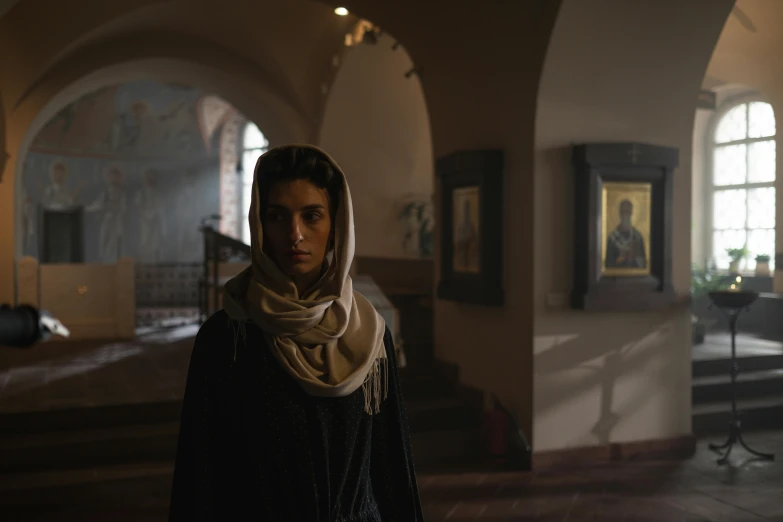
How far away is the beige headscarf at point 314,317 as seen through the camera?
1728mm

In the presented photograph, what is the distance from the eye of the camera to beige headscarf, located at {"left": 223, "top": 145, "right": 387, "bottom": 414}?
1728 millimetres

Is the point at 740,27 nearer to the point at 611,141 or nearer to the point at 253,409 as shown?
the point at 611,141

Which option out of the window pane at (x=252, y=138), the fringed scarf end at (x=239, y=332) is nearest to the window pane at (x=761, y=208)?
the window pane at (x=252, y=138)

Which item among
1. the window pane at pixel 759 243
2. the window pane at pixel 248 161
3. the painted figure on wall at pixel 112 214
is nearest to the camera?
the window pane at pixel 759 243

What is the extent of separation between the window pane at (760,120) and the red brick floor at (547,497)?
8.95 metres

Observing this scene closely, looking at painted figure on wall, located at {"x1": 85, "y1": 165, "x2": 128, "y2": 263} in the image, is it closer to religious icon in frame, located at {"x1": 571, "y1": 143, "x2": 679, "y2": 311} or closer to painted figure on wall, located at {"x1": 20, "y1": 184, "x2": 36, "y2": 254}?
painted figure on wall, located at {"x1": 20, "y1": 184, "x2": 36, "y2": 254}

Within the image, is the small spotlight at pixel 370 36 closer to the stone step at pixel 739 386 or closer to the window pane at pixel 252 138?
the stone step at pixel 739 386

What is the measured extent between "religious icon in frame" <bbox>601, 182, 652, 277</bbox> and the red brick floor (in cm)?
161

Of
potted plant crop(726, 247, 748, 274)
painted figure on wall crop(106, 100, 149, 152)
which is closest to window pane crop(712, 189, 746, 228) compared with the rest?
potted plant crop(726, 247, 748, 274)

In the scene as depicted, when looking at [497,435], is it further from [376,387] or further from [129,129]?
[129,129]

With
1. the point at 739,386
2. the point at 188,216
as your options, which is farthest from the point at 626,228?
the point at 188,216

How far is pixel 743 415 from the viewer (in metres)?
7.30

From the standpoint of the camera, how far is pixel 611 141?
620cm

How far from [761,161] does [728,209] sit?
1027 mm
